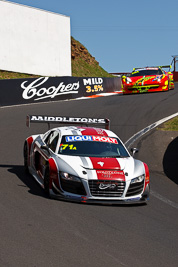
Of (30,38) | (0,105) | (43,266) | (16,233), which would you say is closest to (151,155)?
(16,233)

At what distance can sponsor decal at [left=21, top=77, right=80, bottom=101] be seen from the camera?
26077 mm

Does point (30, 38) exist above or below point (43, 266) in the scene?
above

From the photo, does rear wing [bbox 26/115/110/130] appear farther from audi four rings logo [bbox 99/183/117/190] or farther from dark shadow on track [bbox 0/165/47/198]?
audi four rings logo [bbox 99/183/117/190]

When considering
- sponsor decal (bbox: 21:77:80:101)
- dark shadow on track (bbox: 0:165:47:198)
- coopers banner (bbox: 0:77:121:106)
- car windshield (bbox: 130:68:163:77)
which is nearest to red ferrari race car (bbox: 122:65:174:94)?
car windshield (bbox: 130:68:163:77)

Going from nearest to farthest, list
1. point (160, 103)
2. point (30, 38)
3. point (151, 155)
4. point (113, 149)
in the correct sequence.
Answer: point (113, 149)
point (151, 155)
point (160, 103)
point (30, 38)

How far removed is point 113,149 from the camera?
32.6 feet

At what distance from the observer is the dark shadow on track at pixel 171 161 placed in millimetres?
12431

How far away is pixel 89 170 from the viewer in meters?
8.77

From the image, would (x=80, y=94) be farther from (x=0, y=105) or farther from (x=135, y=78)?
(x=0, y=105)

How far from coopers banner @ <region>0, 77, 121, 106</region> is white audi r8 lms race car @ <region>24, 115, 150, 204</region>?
1495cm

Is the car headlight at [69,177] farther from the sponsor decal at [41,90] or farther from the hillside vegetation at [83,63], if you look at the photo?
the hillside vegetation at [83,63]

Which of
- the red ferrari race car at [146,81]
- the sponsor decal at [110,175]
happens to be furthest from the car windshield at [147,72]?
the sponsor decal at [110,175]

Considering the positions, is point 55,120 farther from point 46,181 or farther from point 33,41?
point 33,41

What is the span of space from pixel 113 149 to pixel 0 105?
15.4 m
